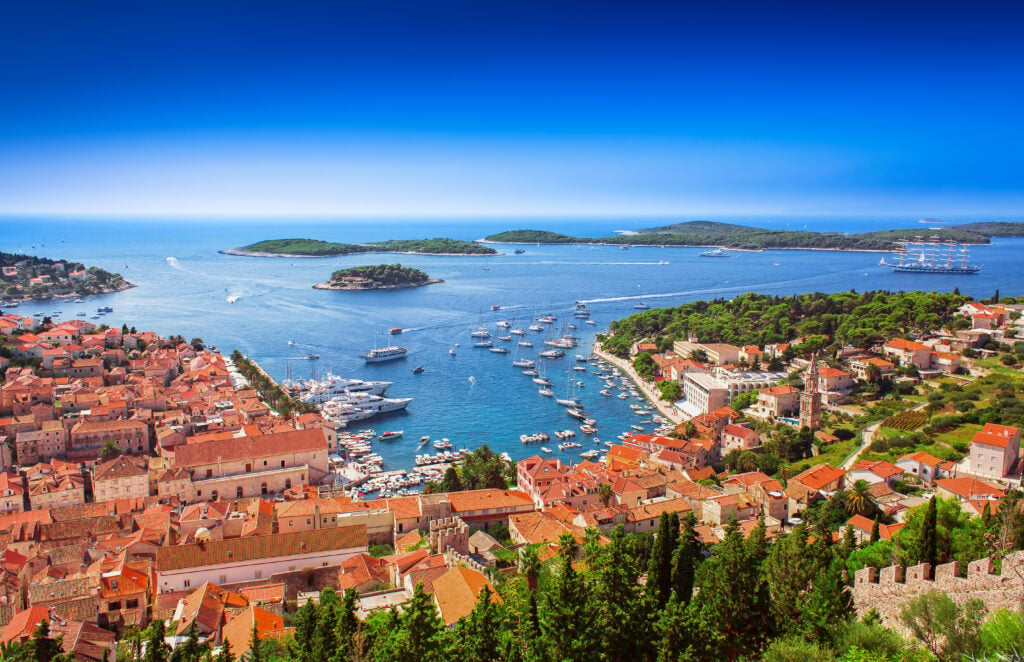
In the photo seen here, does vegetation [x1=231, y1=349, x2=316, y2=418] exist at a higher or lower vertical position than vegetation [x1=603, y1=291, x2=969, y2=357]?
lower

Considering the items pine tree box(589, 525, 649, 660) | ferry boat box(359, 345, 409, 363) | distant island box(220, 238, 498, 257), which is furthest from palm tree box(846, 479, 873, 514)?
distant island box(220, 238, 498, 257)

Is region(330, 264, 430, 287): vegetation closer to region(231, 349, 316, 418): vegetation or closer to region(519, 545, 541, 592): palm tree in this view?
region(231, 349, 316, 418): vegetation

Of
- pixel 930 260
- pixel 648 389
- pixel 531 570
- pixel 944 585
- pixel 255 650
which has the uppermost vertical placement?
pixel 930 260

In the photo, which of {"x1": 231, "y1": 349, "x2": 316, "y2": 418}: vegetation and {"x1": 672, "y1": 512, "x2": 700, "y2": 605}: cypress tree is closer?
{"x1": 672, "y1": 512, "x2": 700, "y2": 605}: cypress tree

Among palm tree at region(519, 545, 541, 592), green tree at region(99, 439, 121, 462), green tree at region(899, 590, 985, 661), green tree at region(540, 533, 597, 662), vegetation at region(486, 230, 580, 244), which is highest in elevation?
vegetation at region(486, 230, 580, 244)

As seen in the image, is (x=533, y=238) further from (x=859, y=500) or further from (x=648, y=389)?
(x=859, y=500)

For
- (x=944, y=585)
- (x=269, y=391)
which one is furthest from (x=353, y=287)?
(x=944, y=585)
